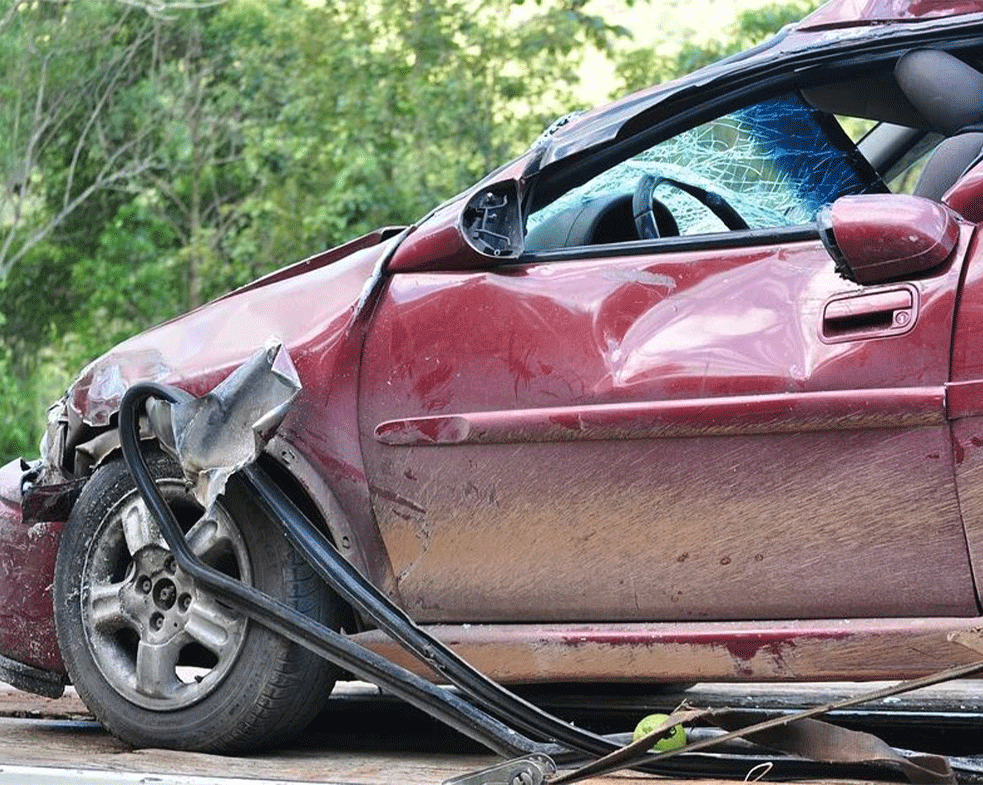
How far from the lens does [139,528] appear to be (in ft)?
12.6

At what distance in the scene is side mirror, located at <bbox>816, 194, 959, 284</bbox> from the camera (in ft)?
10.1

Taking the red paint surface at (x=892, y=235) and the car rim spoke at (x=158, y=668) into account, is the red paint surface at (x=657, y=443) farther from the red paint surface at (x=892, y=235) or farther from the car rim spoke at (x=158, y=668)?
the car rim spoke at (x=158, y=668)

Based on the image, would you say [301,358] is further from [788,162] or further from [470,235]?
[788,162]

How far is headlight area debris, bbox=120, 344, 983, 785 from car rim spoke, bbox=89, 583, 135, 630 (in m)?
0.27

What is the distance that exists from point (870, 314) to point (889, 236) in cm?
A: 16

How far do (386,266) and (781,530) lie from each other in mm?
1165

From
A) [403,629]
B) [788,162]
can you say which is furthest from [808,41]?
[403,629]

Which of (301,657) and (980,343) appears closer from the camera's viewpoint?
(980,343)

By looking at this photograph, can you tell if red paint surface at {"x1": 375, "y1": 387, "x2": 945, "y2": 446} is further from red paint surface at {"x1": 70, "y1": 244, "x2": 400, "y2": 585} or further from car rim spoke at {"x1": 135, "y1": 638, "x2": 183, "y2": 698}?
car rim spoke at {"x1": 135, "y1": 638, "x2": 183, "y2": 698}

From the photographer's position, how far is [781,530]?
10.5 ft

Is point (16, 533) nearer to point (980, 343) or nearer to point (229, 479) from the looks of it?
point (229, 479)

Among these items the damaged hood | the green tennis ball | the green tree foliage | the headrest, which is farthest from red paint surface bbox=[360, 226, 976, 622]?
the green tree foliage

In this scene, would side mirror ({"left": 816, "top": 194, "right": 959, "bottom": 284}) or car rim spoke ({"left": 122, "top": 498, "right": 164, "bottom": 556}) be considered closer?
side mirror ({"left": 816, "top": 194, "right": 959, "bottom": 284})

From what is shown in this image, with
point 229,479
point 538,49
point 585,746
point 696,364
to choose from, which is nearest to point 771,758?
point 585,746
